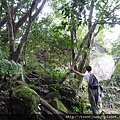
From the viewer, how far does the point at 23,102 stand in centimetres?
331

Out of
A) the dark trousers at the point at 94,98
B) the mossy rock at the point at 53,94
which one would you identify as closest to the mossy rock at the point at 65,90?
the mossy rock at the point at 53,94

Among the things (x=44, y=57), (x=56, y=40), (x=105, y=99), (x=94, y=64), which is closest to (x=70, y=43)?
(x=56, y=40)

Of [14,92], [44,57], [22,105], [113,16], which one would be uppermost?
[113,16]

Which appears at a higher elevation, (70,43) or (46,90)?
(70,43)

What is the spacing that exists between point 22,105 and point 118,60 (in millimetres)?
8411

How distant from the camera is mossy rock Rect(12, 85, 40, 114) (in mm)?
3271

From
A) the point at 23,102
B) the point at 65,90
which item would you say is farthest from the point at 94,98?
the point at 23,102

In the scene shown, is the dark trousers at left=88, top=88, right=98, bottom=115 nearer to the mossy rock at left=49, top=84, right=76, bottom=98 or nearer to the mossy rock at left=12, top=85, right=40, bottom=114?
the mossy rock at left=49, top=84, right=76, bottom=98

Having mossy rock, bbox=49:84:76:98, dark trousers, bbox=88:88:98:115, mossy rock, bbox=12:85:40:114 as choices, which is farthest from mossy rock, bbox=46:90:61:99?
mossy rock, bbox=12:85:40:114

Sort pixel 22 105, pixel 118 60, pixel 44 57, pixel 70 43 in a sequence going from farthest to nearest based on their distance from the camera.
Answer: pixel 118 60 → pixel 44 57 → pixel 70 43 → pixel 22 105

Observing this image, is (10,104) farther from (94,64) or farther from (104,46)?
(104,46)

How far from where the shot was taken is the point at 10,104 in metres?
3.34

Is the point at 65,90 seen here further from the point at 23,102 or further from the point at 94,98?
the point at 23,102

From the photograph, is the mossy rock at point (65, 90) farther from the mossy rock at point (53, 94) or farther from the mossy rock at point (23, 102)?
the mossy rock at point (23, 102)
